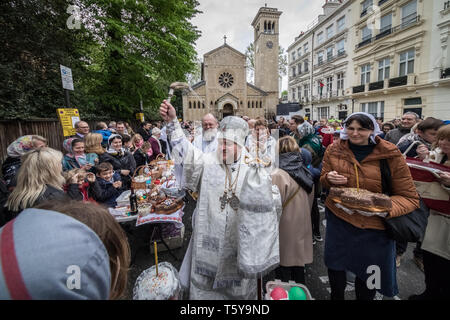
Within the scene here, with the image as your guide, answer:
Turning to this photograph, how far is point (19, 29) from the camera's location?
645 centimetres

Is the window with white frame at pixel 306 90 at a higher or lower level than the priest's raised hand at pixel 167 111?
higher

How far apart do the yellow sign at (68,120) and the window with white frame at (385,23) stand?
2466 centimetres

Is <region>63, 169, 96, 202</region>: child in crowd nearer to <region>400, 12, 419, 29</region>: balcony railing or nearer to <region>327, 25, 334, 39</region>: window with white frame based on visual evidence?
<region>400, 12, 419, 29</region>: balcony railing

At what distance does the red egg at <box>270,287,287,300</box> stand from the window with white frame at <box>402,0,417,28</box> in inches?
894

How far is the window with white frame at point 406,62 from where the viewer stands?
1573 cm

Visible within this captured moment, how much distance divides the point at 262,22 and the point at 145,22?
3027cm

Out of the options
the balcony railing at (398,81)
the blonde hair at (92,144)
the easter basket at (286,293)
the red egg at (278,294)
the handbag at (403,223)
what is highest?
the balcony railing at (398,81)

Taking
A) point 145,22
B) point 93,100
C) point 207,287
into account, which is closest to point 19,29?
point 93,100

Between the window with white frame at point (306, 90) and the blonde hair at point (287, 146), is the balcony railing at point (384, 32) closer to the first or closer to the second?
the window with white frame at point (306, 90)

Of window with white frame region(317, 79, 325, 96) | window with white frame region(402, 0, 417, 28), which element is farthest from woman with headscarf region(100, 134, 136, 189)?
window with white frame region(317, 79, 325, 96)

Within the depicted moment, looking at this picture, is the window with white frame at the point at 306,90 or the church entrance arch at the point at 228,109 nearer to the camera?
the window with white frame at the point at 306,90

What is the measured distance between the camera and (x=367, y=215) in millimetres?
1699

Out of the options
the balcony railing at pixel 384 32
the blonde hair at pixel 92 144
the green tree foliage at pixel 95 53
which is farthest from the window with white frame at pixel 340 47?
the blonde hair at pixel 92 144

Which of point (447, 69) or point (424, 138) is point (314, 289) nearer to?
point (424, 138)
